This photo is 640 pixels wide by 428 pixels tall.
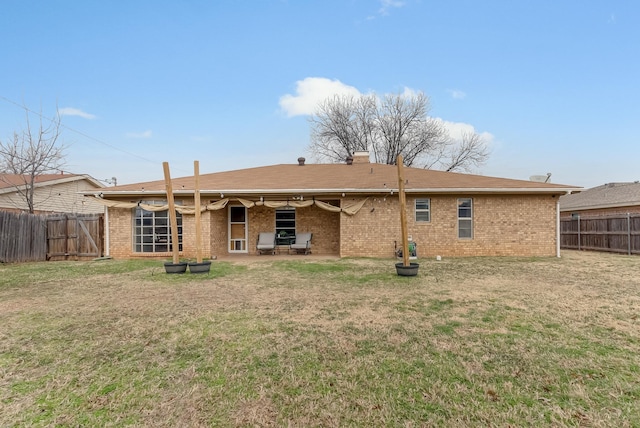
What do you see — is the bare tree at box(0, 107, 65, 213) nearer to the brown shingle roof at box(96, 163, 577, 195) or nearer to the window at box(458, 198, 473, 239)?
the brown shingle roof at box(96, 163, 577, 195)

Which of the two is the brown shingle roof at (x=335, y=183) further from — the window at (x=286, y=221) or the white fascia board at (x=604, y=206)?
the white fascia board at (x=604, y=206)

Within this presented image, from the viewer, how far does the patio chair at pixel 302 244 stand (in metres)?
12.6

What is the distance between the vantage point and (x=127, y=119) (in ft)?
51.9

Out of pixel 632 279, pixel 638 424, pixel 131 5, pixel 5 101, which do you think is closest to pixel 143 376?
pixel 638 424

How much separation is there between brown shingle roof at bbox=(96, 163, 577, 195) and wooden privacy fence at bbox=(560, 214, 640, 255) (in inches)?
160

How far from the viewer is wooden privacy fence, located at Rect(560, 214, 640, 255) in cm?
1274

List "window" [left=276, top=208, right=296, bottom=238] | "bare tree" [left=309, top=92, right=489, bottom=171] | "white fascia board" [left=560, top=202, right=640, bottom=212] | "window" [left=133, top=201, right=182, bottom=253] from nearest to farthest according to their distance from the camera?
"window" [left=133, top=201, right=182, bottom=253] → "window" [left=276, top=208, right=296, bottom=238] → "white fascia board" [left=560, top=202, right=640, bottom=212] → "bare tree" [left=309, top=92, right=489, bottom=171]

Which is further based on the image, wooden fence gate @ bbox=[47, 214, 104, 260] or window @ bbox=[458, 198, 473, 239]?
wooden fence gate @ bbox=[47, 214, 104, 260]

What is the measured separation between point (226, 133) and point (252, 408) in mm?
16837

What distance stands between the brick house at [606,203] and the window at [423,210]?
9188 millimetres

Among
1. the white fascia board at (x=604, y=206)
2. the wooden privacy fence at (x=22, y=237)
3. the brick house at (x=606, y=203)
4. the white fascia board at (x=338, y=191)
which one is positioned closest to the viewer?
the wooden privacy fence at (x=22, y=237)

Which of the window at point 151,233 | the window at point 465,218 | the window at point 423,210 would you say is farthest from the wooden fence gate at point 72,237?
the window at point 465,218

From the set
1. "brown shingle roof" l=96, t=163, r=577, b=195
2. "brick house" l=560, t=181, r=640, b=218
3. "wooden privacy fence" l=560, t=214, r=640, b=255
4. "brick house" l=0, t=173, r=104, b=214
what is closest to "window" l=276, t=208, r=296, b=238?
"brown shingle roof" l=96, t=163, r=577, b=195

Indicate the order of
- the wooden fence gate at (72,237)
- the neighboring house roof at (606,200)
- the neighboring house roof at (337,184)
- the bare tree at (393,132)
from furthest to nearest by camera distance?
the bare tree at (393,132), the neighboring house roof at (606,200), the wooden fence gate at (72,237), the neighboring house roof at (337,184)
